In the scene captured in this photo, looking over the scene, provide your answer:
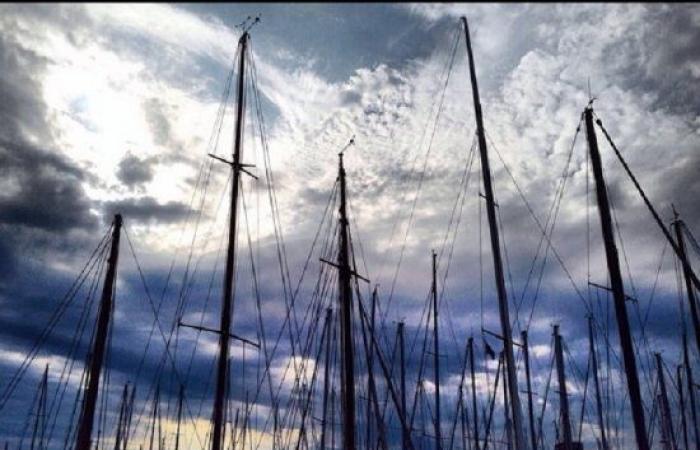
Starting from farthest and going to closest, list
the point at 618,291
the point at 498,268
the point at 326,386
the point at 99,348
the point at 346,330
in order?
1. the point at 326,386
2. the point at 346,330
3. the point at 99,348
4. the point at 498,268
5. the point at 618,291

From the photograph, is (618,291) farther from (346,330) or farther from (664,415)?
(664,415)

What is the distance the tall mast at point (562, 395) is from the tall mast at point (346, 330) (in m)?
28.8

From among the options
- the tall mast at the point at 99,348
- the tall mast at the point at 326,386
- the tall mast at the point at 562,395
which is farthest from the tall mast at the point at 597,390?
the tall mast at the point at 99,348

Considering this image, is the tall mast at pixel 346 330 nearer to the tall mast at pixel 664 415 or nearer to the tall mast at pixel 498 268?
the tall mast at pixel 498 268

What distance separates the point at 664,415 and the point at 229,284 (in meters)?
52.0

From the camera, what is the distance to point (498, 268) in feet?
69.0

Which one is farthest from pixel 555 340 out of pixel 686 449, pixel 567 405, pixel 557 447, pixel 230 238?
pixel 230 238

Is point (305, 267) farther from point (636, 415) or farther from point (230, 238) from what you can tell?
point (636, 415)

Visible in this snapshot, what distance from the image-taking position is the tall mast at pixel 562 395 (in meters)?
45.6

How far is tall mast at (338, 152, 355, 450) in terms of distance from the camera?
2367 centimetres

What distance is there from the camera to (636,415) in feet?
58.3

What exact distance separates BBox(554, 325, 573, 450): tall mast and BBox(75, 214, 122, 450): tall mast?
38.4 meters

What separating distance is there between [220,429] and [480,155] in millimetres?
16356

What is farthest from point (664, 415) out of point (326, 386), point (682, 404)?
point (326, 386)
